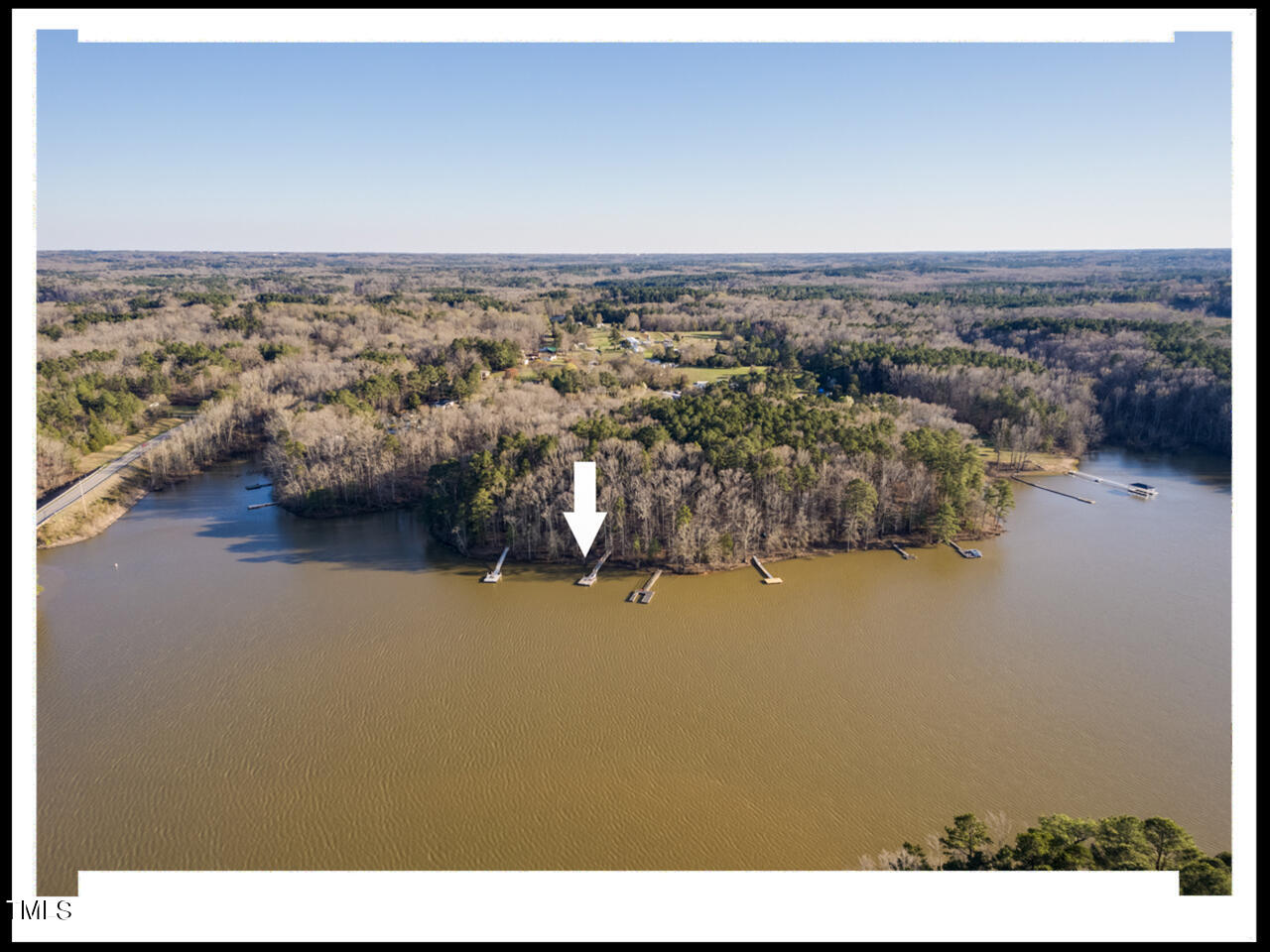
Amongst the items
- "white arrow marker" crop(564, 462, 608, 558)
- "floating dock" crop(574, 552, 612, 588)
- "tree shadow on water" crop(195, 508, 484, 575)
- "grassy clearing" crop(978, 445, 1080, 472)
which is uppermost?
"grassy clearing" crop(978, 445, 1080, 472)

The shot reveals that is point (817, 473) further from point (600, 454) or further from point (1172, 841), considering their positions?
point (1172, 841)

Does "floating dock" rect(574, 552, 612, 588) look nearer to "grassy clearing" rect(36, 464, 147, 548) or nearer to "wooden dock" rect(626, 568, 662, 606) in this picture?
"wooden dock" rect(626, 568, 662, 606)

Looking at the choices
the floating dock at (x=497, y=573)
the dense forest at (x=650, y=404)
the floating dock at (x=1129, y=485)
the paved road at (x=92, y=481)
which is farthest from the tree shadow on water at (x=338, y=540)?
the floating dock at (x=1129, y=485)

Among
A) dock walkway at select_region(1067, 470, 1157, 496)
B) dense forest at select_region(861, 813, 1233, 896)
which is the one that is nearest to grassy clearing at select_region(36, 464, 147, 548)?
dense forest at select_region(861, 813, 1233, 896)

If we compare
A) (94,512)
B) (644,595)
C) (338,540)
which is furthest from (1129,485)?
(94,512)

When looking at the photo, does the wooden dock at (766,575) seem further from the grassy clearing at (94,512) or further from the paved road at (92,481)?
the paved road at (92,481)

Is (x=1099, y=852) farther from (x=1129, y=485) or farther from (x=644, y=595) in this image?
(x=1129, y=485)

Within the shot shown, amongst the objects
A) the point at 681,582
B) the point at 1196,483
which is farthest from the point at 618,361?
the point at 1196,483
